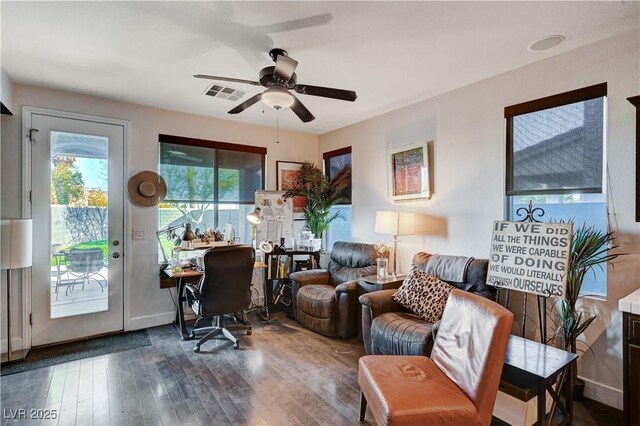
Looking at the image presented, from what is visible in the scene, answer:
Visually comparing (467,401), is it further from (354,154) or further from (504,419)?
(354,154)

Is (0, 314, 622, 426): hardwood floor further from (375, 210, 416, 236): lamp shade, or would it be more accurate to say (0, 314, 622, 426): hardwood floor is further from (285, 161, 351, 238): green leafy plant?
(285, 161, 351, 238): green leafy plant

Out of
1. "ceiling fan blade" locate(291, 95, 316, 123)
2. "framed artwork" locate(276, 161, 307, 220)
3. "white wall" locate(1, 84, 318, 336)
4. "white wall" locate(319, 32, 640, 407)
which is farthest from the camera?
"framed artwork" locate(276, 161, 307, 220)

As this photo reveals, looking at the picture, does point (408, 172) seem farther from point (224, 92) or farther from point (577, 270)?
point (224, 92)

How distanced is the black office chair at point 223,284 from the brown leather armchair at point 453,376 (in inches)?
66.2

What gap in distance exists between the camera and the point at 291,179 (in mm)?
5109

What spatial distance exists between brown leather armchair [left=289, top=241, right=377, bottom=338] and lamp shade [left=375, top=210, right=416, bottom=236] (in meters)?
0.52

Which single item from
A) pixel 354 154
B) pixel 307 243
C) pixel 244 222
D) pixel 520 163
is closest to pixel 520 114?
pixel 520 163

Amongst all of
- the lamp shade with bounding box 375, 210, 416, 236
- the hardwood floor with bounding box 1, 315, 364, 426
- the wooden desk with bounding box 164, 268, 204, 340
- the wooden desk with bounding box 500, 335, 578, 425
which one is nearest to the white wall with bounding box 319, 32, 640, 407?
the lamp shade with bounding box 375, 210, 416, 236

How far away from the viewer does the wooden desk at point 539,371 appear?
67.6 inches

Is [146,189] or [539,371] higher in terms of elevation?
[146,189]

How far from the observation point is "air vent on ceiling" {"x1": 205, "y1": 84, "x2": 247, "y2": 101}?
3.34m

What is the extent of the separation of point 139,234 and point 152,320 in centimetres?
109

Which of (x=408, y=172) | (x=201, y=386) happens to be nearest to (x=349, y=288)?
(x=408, y=172)

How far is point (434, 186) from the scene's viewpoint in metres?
3.58
